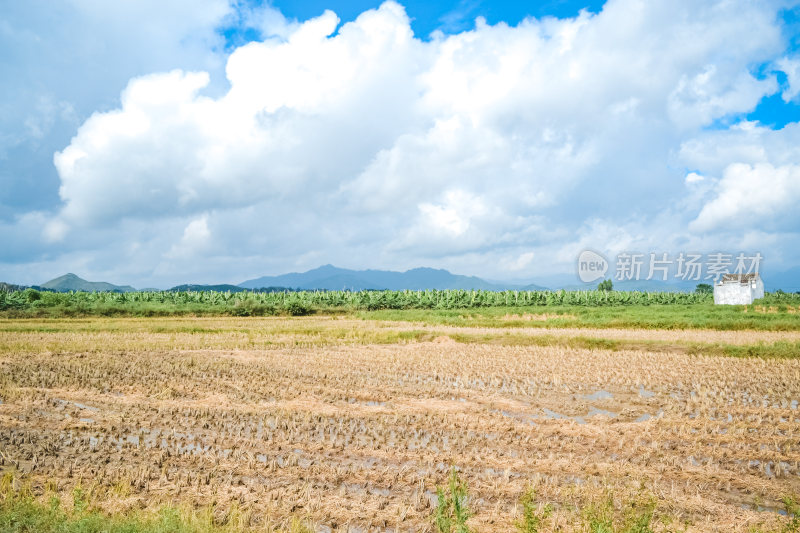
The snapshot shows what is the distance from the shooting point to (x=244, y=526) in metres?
5.76

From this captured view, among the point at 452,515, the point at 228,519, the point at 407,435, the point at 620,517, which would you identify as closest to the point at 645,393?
the point at 407,435

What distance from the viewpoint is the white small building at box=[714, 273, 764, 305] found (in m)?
54.9

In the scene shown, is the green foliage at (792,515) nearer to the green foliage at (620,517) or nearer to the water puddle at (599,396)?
the green foliage at (620,517)

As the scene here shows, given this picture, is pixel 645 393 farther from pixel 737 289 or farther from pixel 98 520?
pixel 737 289

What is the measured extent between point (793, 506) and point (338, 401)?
8933 mm

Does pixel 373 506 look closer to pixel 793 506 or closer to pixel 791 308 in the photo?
pixel 793 506

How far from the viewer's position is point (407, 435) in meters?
9.62

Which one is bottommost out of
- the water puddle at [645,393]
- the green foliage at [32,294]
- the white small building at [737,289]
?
the green foliage at [32,294]

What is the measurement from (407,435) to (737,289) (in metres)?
58.5

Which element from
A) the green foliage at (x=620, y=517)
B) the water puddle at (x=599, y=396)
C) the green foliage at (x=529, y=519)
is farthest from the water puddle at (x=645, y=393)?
the green foliage at (x=529, y=519)

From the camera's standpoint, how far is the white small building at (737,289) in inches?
2163

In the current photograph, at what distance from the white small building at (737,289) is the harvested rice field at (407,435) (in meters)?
41.0

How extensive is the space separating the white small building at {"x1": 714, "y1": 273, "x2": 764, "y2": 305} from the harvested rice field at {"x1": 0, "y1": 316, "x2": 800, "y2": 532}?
40982 mm

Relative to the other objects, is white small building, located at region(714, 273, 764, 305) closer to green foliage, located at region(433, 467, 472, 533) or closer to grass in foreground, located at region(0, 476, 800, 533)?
grass in foreground, located at region(0, 476, 800, 533)
